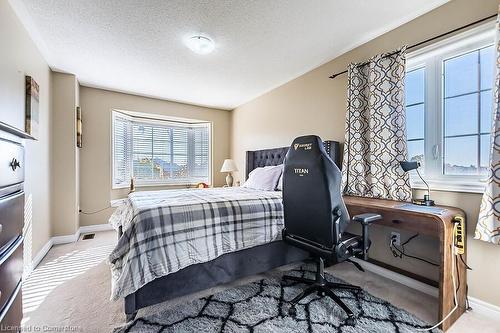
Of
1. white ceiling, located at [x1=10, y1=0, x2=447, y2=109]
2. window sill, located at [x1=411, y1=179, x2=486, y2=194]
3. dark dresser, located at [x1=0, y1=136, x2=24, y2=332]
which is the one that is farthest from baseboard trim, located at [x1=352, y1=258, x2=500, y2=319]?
dark dresser, located at [x1=0, y1=136, x2=24, y2=332]

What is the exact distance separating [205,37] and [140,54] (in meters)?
0.92

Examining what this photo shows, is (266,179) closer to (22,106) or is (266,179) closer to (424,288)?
(424,288)

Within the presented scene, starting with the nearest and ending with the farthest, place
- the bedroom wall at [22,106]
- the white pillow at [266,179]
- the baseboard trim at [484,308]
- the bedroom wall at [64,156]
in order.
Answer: the baseboard trim at [484,308]
the bedroom wall at [22,106]
the white pillow at [266,179]
the bedroom wall at [64,156]

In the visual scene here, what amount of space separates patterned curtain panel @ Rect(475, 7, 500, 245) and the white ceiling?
945 millimetres

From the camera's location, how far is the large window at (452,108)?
1.75 meters

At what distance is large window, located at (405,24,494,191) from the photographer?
1746mm

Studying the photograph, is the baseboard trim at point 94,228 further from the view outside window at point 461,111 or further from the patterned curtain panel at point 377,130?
the view outside window at point 461,111

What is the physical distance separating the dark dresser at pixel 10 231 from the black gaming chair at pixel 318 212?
152cm

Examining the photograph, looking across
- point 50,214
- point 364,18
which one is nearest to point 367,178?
point 364,18

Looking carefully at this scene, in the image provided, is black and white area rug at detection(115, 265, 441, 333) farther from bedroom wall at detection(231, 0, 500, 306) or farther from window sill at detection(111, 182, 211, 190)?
window sill at detection(111, 182, 211, 190)

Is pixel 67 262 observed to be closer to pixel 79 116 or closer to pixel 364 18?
pixel 79 116

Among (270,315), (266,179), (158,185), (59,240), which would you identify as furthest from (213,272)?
(158,185)

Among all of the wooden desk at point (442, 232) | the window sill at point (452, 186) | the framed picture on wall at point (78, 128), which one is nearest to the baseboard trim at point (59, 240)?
the framed picture on wall at point (78, 128)

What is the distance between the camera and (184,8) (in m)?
1.93
